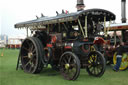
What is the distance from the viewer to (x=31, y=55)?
328 inches

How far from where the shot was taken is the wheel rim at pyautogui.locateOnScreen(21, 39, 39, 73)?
8117mm

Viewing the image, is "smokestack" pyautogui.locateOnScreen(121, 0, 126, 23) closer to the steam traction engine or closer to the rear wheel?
the steam traction engine

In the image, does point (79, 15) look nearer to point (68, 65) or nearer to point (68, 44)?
point (68, 44)

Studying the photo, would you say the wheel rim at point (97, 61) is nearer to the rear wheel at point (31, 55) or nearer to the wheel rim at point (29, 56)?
the rear wheel at point (31, 55)

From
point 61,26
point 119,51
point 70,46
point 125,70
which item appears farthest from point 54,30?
point 125,70

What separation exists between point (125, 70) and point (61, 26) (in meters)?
3.55

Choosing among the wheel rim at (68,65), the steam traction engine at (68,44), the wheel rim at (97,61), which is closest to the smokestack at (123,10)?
the steam traction engine at (68,44)

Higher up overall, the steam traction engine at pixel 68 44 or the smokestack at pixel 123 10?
the smokestack at pixel 123 10

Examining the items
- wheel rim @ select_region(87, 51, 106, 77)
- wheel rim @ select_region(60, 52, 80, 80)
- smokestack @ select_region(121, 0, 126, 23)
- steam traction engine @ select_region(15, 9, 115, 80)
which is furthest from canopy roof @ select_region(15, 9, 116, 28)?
smokestack @ select_region(121, 0, 126, 23)

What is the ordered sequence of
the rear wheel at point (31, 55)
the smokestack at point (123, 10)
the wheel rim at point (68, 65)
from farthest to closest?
the smokestack at point (123, 10)
the rear wheel at point (31, 55)
the wheel rim at point (68, 65)

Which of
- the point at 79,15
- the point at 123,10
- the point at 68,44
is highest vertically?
the point at 123,10

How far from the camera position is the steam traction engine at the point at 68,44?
710cm

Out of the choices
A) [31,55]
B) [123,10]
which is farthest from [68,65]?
[123,10]

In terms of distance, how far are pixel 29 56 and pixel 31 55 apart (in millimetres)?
150
